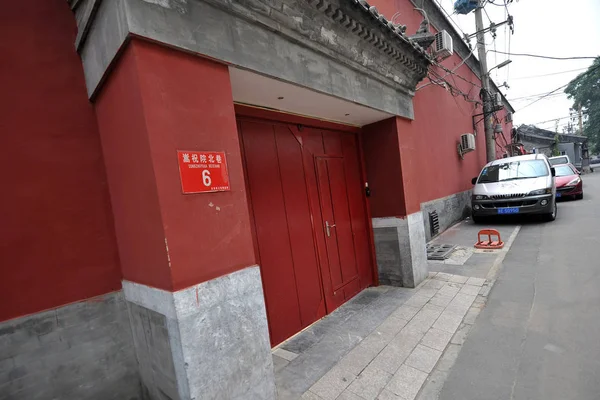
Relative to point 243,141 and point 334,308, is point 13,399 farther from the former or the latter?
point 334,308

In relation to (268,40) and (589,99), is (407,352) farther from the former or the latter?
(589,99)

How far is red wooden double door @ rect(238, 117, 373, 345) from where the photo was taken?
3.18 m

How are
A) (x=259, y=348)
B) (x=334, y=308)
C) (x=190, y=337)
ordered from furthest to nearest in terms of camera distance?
(x=334, y=308) < (x=259, y=348) < (x=190, y=337)

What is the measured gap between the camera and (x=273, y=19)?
247cm

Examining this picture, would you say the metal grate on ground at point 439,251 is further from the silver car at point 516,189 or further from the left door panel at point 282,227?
the left door panel at point 282,227

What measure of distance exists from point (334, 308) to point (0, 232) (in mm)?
3536

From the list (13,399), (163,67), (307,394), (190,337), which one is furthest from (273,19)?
(13,399)

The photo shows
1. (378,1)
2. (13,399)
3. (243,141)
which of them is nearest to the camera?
(13,399)

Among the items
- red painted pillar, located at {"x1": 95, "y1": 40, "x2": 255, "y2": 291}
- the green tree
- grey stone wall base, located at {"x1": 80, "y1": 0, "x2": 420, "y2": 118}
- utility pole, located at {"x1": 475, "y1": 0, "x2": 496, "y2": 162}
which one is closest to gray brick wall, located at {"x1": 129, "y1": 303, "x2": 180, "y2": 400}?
red painted pillar, located at {"x1": 95, "y1": 40, "x2": 255, "y2": 291}

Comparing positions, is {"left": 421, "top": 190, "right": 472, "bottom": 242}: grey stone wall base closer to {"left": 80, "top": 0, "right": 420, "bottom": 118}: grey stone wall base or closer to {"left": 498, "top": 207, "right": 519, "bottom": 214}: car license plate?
{"left": 498, "top": 207, "right": 519, "bottom": 214}: car license plate

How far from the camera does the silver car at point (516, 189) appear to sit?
7.21 metres

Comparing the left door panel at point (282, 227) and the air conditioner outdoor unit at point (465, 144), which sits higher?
the air conditioner outdoor unit at point (465, 144)

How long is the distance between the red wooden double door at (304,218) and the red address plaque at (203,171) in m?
0.99

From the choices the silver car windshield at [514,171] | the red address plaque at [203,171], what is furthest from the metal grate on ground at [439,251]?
the red address plaque at [203,171]
